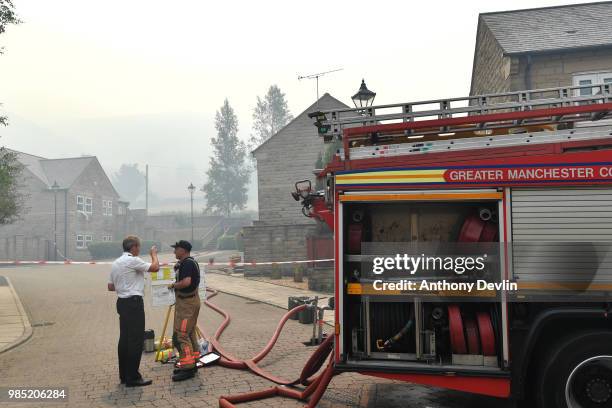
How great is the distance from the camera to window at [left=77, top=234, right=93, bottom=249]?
46219 millimetres

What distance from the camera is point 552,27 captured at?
1573 cm

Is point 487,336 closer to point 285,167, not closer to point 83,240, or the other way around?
point 285,167

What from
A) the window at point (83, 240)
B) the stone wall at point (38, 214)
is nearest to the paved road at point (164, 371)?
the stone wall at point (38, 214)

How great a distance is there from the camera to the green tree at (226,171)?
243 feet

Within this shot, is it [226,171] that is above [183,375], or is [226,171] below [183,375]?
above

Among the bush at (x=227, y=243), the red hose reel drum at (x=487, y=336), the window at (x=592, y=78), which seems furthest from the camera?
the bush at (x=227, y=243)

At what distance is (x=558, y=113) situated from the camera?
4535 mm

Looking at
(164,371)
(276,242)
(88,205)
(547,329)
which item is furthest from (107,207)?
(547,329)

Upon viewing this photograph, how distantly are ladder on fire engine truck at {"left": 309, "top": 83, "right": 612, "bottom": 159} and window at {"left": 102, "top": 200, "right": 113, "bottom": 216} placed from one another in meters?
51.1

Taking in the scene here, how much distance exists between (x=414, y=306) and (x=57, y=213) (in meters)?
47.6

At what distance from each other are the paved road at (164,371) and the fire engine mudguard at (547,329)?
124cm

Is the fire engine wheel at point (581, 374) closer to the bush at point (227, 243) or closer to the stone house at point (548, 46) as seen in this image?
the stone house at point (548, 46)

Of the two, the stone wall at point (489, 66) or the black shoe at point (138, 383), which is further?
the stone wall at point (489, 66)

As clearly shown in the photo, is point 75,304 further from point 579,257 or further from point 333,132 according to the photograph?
point 579,257
